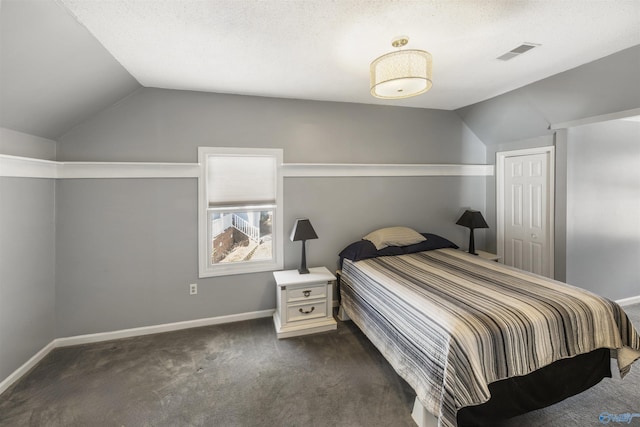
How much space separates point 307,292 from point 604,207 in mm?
3591

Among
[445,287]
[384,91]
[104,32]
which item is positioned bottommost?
[445,287]

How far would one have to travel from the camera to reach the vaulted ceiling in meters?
1.59

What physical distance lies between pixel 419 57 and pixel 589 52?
1546mm

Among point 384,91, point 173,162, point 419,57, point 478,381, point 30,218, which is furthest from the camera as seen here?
point 173,162

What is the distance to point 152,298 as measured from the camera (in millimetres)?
2875

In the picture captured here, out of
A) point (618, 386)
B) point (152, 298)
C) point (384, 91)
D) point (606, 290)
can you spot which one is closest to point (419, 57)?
point (384, 91)

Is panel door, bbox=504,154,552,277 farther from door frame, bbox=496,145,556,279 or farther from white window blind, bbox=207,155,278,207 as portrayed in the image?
white window blind, bbox=207,155,278,207

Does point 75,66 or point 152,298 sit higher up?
point 75,66

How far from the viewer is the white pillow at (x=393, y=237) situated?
3.22 meters

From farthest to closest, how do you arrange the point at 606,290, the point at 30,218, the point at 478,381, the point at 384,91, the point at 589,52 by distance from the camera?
the point at 606,290 < the point at 30,218 < the point at 589,52 < the point at 384,91 < the point at 478,381

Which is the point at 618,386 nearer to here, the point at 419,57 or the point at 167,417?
the point at 419,57

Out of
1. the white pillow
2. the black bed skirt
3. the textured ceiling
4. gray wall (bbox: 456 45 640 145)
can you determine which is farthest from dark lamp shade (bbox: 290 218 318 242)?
gray wall (bbox: 456 45 640 145)

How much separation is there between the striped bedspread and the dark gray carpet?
0.90 feet

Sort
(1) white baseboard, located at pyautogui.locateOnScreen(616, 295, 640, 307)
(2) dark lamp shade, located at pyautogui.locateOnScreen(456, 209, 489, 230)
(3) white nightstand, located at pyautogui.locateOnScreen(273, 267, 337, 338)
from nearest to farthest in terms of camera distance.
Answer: (3) white nightstand, located at pyautogui.locateOnScreen(273, 267, 337, 338) → (1) white baseboard, located at pyautogui.locateOnScreen(616, 295, 640, 307) → (2) dark lamp shade, located at pyautogui.locateOnScreen(456, 209, 489, 230)
